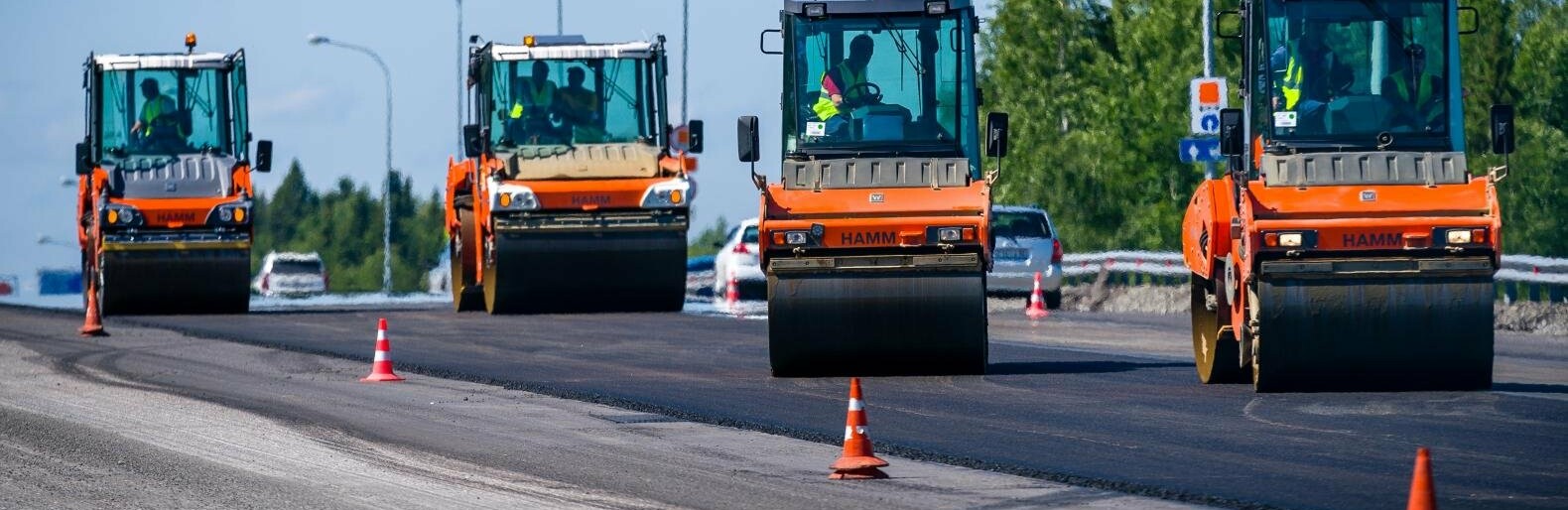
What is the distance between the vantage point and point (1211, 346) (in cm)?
1738

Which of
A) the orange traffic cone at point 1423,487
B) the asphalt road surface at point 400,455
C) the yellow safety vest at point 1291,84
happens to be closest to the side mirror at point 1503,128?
the yellow safety vest at point 1291,84

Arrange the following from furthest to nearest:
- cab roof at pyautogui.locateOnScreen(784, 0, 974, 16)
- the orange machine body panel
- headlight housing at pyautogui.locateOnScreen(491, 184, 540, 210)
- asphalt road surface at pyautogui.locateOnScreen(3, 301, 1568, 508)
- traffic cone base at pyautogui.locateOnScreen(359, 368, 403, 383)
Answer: headlight housing at pyautogui.locateOnScreen(491, 184, 540, 210), traffic cone base at pyautogui.locateOnScreen(359, 368, 403, 383), cab roof at pyautogui.locateOnScreen(784, 0, 974, 16), the orange machine body panel, asphalt road surface at pyautogui.locateOnScreen(3, 301, 1568, 508)

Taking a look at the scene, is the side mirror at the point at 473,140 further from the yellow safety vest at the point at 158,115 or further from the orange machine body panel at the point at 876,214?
the orange machine body panel at the point at 876,214

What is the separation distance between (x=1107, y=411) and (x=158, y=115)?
18630mm

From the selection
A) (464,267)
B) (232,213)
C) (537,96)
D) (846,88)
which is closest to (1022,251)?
(537,96)

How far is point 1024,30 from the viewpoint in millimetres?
73750

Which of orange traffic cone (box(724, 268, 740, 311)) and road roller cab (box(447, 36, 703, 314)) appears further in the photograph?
orange traffic cone (box(724, 268, 740, 311))

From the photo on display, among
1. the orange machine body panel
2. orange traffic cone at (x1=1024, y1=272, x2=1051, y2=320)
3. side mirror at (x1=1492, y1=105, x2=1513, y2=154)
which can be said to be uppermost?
side mirror at (x1=1492, y1=105, x2=1513, y2=154)

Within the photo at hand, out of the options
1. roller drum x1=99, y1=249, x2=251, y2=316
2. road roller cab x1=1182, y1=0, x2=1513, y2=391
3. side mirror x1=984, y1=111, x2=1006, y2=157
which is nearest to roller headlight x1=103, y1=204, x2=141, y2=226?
roller drum x1=99, y1=249, x2=251, y2=316

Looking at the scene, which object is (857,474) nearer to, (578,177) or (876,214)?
(876,214)

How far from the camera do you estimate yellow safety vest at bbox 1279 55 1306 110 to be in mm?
16562

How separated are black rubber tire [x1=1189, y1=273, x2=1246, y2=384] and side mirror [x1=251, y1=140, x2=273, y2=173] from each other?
1579 centimetres

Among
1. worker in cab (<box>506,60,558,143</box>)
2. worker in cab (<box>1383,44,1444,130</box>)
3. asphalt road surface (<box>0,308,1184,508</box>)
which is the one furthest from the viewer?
worker in cab (<box>506,60,558,143</box>)

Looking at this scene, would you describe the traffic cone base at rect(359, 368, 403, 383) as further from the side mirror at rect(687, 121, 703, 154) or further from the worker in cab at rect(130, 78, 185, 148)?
the worker in cab at rect(130, 78, 185, 148)
